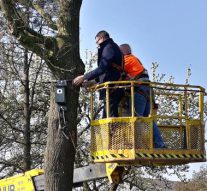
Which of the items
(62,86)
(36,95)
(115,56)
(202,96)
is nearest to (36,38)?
(62,86)

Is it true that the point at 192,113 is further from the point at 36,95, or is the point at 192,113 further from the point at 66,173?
the point at 66,173

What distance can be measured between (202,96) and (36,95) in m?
10.8

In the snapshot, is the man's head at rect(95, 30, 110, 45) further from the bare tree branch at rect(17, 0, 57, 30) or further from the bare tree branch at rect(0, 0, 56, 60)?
the bare tree branch at rect(17, 0, 57, 30)

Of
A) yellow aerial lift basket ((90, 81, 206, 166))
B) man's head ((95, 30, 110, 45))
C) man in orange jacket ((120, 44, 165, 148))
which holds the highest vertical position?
man's head ((95, 30, 110, 45))

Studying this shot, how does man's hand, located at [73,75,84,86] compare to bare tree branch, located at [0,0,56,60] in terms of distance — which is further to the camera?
bare tree branch, located at [0,0,56,60]

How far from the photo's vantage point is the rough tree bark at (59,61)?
8.23 m

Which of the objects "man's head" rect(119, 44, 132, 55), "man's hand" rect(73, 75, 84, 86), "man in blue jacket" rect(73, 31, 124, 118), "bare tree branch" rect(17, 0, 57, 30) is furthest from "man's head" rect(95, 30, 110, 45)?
"bare tree branch" rect(17, 0, 57, 30)

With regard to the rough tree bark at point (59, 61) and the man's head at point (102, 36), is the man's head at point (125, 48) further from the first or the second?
the rough tree bark at point (59, 61)

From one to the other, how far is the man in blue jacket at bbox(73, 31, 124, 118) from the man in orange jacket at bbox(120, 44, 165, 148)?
0.82 ft

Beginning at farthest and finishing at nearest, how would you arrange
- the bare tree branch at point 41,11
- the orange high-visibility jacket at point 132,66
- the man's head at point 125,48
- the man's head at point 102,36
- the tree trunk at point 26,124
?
the tree trunk at point 26,124
the bare tree branch at point 41,11
the man's head at point 125,48
the orange high-visibility jacket at point 132,66
the man's head at point 102,36

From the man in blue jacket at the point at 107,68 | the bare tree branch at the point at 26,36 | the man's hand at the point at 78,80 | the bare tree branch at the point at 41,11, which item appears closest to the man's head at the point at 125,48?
the man in blue jacket at the point at 107,68

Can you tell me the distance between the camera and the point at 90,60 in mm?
21484

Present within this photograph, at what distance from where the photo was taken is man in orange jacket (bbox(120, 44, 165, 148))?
309 inches

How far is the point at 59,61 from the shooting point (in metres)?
8.50
